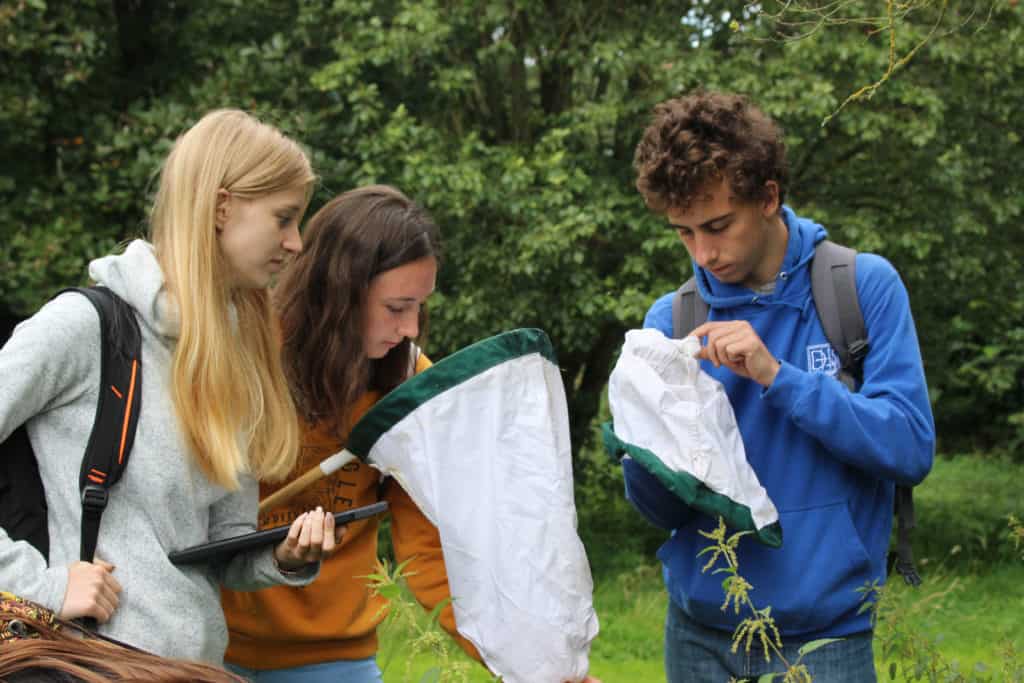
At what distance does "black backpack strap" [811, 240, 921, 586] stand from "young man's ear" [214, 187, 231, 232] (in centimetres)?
132

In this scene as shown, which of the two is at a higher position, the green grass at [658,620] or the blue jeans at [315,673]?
the blue jeans at [315,673]

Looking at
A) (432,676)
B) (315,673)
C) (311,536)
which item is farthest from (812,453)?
(315,673)

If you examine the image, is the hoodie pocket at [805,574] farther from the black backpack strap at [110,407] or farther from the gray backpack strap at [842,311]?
the black backpack strap at [110,407]

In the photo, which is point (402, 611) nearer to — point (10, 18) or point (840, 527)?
point (840, 527)

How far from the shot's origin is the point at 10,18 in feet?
28.3

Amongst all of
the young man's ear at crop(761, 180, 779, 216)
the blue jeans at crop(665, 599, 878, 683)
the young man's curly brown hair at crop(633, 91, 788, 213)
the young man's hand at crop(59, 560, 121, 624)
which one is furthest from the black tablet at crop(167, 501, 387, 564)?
the young man's ear at crop(761, 180, 779, 216)

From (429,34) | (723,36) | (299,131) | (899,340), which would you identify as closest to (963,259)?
(723,36)

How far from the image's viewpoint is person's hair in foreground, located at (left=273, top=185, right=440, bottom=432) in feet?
9.32

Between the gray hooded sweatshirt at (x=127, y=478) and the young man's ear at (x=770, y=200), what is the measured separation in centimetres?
137

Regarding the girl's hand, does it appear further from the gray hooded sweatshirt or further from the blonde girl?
the gray hooded sweatshirt

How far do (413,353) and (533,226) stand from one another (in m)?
5.56

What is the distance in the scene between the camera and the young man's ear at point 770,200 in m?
2.81

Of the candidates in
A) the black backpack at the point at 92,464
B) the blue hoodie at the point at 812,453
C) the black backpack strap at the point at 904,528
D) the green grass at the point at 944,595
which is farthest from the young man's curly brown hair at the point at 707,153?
the green grass at the point at 944,595

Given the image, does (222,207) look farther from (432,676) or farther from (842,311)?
(842,311)
